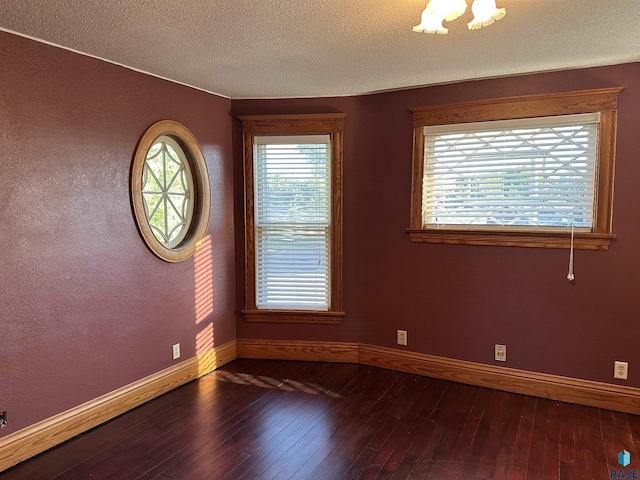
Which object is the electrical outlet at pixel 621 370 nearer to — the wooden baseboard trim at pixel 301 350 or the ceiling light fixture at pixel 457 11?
the wooden baseboard trim at pixel 301 350

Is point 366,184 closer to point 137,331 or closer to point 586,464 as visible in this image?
point 137,331

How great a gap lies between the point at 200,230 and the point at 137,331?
941 millimetres

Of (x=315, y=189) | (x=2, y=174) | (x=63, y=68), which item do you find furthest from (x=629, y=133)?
(x=2, y=174)

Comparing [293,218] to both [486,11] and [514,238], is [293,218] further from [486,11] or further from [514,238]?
[486,11]

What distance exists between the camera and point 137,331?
123 inches

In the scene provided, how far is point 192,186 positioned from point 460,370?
2.63 metres

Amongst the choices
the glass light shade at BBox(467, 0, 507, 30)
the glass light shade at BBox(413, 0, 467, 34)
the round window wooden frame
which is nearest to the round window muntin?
the round window wooden frame

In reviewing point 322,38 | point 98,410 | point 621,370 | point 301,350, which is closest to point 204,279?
point 301,350

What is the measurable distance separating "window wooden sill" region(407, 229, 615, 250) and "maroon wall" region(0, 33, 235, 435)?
6.61 ft

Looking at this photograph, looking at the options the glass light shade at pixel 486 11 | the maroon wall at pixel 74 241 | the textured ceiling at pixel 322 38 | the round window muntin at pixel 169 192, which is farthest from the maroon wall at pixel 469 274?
the glass light shade at pixel 486 11

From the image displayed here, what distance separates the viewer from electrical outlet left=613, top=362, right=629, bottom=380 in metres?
3.00

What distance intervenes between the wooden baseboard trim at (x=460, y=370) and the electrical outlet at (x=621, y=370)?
74 mm

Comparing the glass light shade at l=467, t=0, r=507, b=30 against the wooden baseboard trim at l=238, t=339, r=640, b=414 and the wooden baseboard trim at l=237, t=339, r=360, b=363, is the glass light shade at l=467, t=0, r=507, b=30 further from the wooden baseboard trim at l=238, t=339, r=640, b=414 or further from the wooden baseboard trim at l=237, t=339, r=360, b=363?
the wooden baseboard trim at l=237, t=339, r=360, b=363

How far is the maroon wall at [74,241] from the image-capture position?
2.41m
